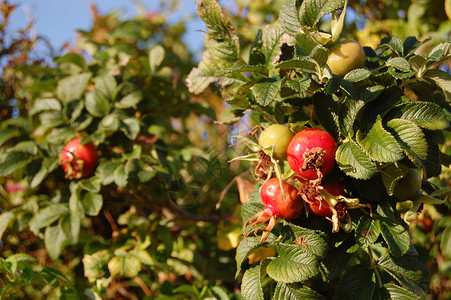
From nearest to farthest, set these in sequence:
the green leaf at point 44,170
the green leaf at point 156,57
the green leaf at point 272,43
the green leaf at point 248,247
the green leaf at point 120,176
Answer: the green leaf at point 248,247
the green leaf at point 272,43
the green leaf at point 120,176
the green leaf at point 44,170
the green leaf at point 156,57

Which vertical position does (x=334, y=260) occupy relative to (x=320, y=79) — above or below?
below

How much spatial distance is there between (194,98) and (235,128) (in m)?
0.86

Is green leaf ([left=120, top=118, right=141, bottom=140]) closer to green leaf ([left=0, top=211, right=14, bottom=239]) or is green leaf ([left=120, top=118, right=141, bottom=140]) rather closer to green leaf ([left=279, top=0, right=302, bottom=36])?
green leaf ([left=0, top=211, right=14, bottom=239])

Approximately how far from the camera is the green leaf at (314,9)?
67 centimetres

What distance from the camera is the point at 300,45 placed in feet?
2.22

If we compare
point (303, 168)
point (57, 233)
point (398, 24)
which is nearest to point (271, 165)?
point (303, 168)

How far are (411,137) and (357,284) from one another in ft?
0.90

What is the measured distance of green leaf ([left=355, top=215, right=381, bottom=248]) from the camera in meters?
Result: 0.64

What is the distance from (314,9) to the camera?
2.25 ft

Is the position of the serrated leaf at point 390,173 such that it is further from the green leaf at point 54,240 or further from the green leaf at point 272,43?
the green leaf at point 54,240

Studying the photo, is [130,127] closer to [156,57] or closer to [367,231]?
[156,57]

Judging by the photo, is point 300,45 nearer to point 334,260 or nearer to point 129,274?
point 334,260

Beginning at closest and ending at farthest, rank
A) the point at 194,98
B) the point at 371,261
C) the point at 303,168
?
1. the point at 303,168
2. the point at 371,261
3. the point at 194,98

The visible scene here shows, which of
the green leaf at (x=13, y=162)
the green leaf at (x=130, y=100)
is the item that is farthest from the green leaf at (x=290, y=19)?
the green leaf at (x=13, y=162)
